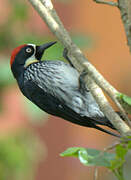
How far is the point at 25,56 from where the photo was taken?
3281mm

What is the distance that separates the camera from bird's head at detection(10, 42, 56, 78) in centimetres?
324

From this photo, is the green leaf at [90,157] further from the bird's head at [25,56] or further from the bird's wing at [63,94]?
the bird's head at [25,56]

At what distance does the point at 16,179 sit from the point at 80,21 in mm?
3437

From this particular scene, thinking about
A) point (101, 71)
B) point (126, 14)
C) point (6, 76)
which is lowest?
point (101, 71)

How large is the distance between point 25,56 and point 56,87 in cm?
36

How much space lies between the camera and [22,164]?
3.81m

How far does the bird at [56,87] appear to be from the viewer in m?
2.97

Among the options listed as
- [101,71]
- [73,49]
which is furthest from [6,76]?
[101,71]

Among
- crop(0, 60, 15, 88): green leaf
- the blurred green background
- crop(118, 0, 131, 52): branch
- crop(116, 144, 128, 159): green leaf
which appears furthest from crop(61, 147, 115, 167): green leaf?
the blurred green background

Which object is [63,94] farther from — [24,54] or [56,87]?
[24,54]

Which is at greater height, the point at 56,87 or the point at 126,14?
the point at 126,14

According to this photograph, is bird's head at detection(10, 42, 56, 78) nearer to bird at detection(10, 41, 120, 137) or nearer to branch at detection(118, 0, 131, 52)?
bird at detection(10, 41, 120, 137)

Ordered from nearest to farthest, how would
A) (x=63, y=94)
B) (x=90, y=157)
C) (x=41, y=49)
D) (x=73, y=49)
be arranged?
(x=90, y=157)
(x=73, y=49)
(x=63, y=94)
(x=41, y=49)

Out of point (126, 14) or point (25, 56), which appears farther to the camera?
point (25, 56)
